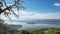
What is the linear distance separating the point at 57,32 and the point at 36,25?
1.98 ft

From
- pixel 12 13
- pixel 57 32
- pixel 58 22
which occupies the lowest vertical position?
pixel 57 32

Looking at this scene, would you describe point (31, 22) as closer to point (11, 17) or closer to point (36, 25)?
point (36, 25)

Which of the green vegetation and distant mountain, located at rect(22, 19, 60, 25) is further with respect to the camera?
distant mountain, located at rect(22, 19, 60, 25)

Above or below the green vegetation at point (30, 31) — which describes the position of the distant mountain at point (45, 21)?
above

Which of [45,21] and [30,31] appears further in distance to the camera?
[45,21]

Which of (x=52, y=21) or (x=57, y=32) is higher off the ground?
(x=52, y=21)

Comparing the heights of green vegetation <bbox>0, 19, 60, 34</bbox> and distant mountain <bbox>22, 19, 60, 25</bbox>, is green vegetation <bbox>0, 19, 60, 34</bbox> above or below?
below

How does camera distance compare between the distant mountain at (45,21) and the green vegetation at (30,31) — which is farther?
the distant mountain at (45,21)

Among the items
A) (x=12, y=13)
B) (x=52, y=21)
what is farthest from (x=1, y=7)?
(x=52, y=21)

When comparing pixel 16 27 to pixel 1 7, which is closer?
pixel 1 7

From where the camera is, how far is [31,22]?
3348 mm

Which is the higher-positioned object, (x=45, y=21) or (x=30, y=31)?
(x=45, y=21)

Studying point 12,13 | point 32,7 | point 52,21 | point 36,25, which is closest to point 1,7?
point 12,13

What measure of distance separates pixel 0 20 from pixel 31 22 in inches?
34.4
